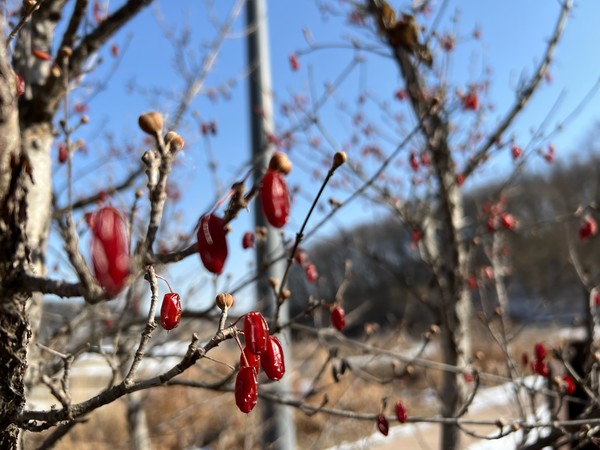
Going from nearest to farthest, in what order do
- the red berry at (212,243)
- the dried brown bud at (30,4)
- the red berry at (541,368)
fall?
the red berry at (212,243) → the dried brown bud at (30,4) → the red berry at (541,368)

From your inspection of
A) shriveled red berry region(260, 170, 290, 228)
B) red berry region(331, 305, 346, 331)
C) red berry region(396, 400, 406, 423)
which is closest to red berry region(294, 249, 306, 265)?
red berry region(331, 305, 346, 331)

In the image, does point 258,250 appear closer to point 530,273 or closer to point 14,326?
point 14,326

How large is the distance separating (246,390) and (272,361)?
0.09m

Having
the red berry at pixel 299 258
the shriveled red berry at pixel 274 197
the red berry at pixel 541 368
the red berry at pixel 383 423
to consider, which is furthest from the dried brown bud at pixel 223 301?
the red berry at pixel 541 368

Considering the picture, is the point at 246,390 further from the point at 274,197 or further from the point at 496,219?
the point at 496,219

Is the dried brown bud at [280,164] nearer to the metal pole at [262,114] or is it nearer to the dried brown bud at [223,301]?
the dried brown bud at [223,301]

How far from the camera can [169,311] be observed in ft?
3.90

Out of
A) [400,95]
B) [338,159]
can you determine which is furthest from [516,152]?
[338,159]

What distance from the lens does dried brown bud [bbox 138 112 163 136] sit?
1.10 metres

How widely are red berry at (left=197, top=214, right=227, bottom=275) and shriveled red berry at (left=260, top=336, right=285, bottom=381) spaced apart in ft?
0.93

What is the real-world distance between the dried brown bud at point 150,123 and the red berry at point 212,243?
8.2 inches

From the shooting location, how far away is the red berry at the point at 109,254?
0.82 m

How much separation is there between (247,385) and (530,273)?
143 feet

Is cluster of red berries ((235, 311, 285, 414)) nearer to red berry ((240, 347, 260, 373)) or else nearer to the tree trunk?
red berry ((240, 347, 260, 373))
